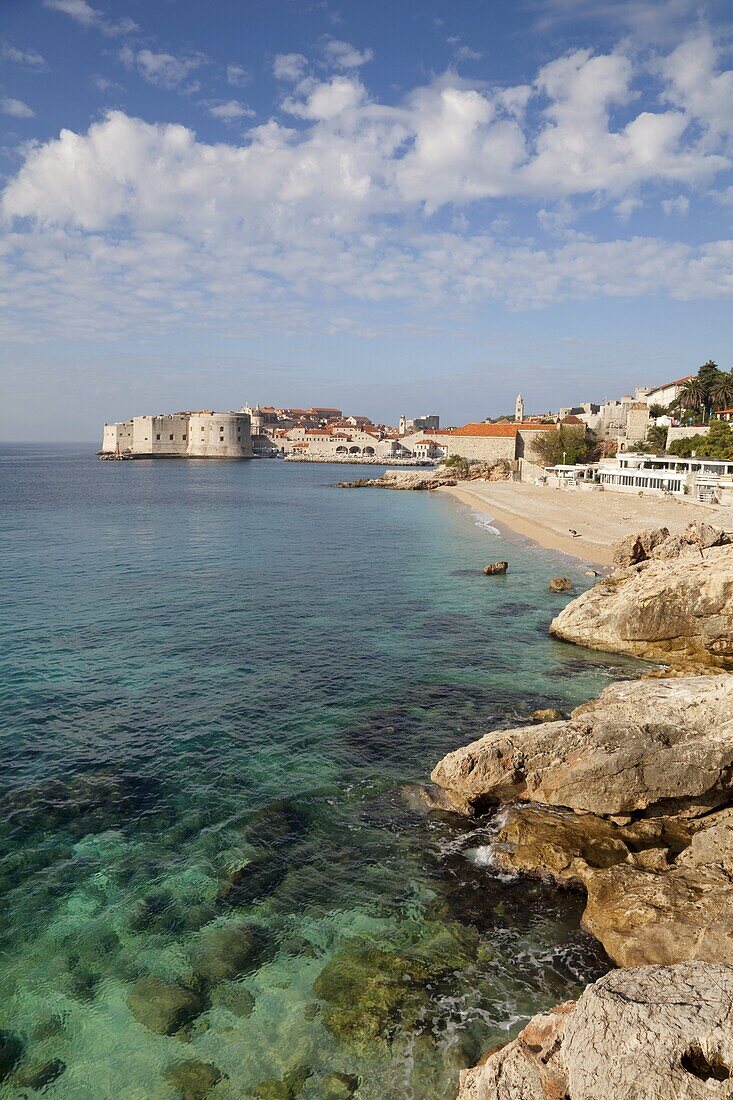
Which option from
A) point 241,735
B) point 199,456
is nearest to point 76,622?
point 241,735

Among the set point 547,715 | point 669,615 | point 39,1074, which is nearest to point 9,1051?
point 39,1074

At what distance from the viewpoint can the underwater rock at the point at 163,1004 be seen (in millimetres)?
7379

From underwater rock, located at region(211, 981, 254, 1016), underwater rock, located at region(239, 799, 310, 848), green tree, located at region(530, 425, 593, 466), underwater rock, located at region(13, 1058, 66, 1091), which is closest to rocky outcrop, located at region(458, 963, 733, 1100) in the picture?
underwater rock, located at region(211, 981, 254, 1016)

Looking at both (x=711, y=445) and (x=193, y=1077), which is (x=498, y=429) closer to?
(x=711, y=445)

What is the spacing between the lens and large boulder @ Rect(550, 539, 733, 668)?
17.9 metres

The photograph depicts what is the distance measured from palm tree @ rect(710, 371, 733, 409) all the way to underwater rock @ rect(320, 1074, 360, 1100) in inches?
3321

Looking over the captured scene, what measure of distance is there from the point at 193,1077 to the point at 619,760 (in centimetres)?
748

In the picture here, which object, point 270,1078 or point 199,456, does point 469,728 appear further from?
point 199,456

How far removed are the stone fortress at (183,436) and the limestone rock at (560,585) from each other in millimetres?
131457

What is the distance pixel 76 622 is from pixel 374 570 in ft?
47.9

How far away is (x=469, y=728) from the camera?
47.4 ft

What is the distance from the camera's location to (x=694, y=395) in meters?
78.4

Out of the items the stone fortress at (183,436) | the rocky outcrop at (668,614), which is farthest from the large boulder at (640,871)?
the stone fortress at (183,436)

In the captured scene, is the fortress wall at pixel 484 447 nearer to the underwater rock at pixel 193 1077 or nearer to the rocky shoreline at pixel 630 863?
the rocky shoreline at pixel 630 863
